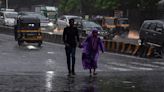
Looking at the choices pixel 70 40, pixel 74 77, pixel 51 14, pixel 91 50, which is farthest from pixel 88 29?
pixel 51 14

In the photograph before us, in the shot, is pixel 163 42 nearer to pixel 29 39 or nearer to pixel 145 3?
pixel 29 39

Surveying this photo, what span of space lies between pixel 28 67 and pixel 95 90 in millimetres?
7313

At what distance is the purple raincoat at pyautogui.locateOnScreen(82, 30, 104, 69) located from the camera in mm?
17812

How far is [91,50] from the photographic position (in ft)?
58.9

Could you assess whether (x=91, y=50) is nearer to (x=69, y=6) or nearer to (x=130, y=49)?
(x=130, y=49)

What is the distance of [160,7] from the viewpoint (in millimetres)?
59719

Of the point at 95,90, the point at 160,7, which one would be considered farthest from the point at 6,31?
the point at 95,90

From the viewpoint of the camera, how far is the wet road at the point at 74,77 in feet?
46.0

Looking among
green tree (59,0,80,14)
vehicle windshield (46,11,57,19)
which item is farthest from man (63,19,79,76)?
green tree (59,0,80,14)

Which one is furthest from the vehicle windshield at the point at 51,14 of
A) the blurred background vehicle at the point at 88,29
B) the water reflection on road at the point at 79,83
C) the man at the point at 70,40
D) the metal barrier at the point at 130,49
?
the man at the point at 70,40

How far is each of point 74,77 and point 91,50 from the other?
1.48 meters

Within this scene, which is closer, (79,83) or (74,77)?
(79,83)

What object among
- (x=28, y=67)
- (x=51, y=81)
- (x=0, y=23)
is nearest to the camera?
(x=51, y=81)

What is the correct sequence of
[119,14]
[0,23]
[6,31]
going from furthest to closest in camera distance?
[119,14], [0,23], [6,31]
